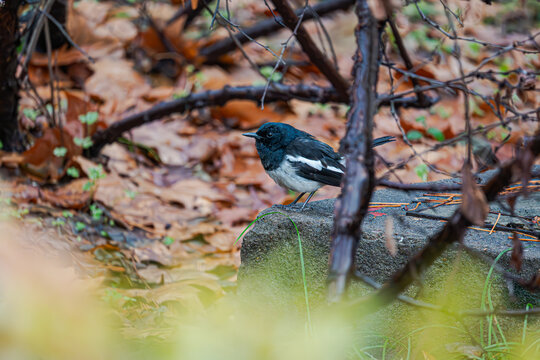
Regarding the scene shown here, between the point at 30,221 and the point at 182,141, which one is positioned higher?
the point at 182,141

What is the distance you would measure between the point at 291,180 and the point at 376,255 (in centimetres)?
84

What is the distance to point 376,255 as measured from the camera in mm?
2396

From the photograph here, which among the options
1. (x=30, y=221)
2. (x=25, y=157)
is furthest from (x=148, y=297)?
(x=25, y=157)

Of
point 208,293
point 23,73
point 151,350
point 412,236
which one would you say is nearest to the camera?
point 151,350

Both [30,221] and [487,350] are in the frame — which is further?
[30,221]

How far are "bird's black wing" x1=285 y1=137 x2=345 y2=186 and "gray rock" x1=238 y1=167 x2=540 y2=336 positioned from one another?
6.6 inches

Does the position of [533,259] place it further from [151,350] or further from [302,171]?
[151,350]

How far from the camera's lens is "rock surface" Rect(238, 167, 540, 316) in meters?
2.22

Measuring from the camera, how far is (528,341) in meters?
2.17

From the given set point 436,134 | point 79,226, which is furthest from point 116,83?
point 436,134

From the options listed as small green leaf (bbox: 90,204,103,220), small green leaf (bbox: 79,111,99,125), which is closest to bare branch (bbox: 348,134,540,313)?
small green leaf (bbox: 90,204,103,220)

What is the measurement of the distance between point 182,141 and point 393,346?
11.1ft

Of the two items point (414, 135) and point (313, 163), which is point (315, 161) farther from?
point (414, 135)

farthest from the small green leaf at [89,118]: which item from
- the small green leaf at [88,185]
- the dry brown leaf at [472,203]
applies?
the dry brown leaf at [472,203]
